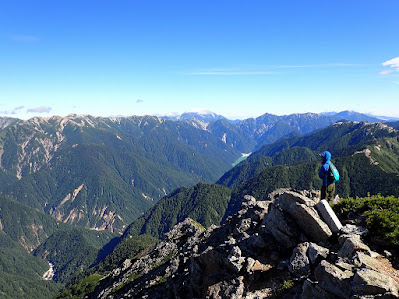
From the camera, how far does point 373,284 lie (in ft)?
51.9

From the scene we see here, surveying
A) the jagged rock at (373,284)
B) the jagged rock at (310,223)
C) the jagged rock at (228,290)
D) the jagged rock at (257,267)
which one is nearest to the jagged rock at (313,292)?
the jagged rock at (373,284)

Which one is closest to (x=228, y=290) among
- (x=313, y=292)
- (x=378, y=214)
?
(x=313, y=292)

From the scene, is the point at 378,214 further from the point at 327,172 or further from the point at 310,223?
the point at 310,223

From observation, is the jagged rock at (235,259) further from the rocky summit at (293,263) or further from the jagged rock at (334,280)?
the jagged rock at (334,280)

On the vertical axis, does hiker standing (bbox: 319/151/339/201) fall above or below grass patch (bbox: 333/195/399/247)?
above

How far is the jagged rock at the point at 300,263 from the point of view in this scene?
21.1 meters

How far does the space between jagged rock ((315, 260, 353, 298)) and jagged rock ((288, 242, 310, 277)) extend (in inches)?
102

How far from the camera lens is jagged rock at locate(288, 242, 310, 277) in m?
21.1

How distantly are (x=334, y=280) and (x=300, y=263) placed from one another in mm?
4029

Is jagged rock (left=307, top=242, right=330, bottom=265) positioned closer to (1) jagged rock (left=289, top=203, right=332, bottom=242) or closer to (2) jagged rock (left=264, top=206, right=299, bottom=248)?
(1) jagged rock (left=289, top=203, right=332, bottom=242)

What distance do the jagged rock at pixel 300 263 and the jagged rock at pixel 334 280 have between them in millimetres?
2595

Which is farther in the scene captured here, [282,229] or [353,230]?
[282,229]

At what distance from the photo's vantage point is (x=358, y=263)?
1811cm

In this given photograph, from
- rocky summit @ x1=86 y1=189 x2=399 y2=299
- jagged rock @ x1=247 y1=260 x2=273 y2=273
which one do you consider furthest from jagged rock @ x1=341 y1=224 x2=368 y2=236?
jagged rock @ x1=247 y1=260 x2=273 y2=273
